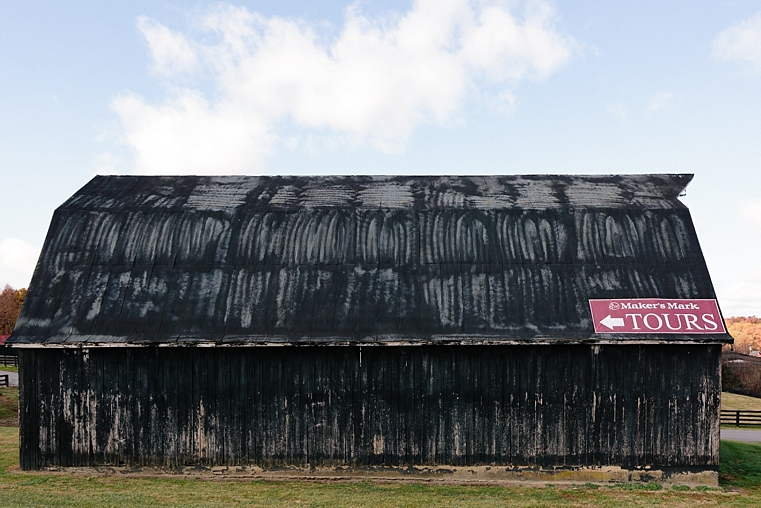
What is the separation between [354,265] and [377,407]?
3.99 meters

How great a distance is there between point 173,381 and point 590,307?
11155 millimetres

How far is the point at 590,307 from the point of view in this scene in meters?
16.1

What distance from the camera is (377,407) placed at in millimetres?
15727

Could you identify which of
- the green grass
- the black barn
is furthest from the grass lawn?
the green grass

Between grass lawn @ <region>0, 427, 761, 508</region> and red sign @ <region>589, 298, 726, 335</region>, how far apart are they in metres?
3.94

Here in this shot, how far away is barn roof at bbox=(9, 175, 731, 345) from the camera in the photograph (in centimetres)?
1586

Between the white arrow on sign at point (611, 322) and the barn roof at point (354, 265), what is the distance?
1.10ft

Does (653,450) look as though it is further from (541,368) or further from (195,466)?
(195,466)

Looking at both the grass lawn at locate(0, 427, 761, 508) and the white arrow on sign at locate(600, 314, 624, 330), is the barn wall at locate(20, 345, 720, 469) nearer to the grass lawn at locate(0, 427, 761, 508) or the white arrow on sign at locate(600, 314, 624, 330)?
the white arrow on sign at locate(600, 314, 624, 330)

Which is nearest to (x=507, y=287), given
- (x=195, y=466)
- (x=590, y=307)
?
(x=590, y=307)

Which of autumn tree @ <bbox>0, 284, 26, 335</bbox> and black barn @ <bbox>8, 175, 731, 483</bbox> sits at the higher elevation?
autumn tree @ <bbox>0, 284, 26, 335</bbox>

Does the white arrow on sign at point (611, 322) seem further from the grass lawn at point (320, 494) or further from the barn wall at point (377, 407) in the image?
the grass lawn at point (320, 494)

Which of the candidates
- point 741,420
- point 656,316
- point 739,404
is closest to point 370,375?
point 656,316

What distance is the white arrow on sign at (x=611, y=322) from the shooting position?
51.7 feet
